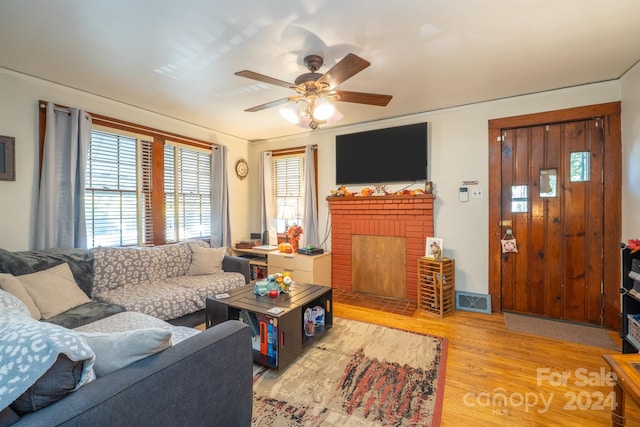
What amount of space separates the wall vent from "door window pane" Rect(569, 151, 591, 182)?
154cm

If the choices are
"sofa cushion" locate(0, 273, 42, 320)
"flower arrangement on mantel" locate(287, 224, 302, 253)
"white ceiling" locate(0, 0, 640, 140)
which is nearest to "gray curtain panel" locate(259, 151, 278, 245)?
"flower arrangement on mantel" locate(287, 224, 302, 253)

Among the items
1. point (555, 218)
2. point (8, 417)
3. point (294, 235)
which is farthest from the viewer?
point (294, 235)

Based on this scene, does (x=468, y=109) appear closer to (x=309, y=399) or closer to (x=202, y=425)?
(x=309, y=399)

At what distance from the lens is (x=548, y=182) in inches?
119

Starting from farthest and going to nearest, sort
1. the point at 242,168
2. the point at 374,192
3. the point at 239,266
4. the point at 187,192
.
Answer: the point at 242,168 → the point at 187,192 → the point at 374,192 → the point at 239,266

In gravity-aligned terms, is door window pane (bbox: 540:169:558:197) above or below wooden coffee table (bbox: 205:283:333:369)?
above

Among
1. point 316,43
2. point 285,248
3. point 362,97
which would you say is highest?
point 316,43

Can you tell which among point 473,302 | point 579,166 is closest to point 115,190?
point 473,302

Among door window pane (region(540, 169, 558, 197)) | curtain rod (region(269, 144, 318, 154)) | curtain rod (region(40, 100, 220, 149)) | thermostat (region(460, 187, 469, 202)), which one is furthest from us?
curtain rod (region(269, 144, 318, 154))

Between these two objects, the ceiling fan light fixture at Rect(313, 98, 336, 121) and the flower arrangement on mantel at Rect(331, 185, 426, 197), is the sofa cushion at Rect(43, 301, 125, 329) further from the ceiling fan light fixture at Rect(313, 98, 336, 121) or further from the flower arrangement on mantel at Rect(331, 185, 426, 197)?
the flower arrangement on mantel at Rect(331, 185, 426, 197)

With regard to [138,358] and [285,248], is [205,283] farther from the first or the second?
[138,358]

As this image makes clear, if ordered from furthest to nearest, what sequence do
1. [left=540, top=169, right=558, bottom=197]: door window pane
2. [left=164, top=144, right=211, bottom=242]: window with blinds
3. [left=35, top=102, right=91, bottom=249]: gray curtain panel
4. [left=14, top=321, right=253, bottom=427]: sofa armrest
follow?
[left=164, top=144, right=211, bottom=242]: window with blinds
[left=540, top=169, right=558, bottom=197]: door window pane
[left=35, top=102, right=91, bottom=249]: gray curtain panel
[left=14, top=321, right=253, bottom=427]: sofa armrest

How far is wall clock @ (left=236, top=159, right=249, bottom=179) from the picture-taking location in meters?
4.82

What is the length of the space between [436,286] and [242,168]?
3.57 metres
